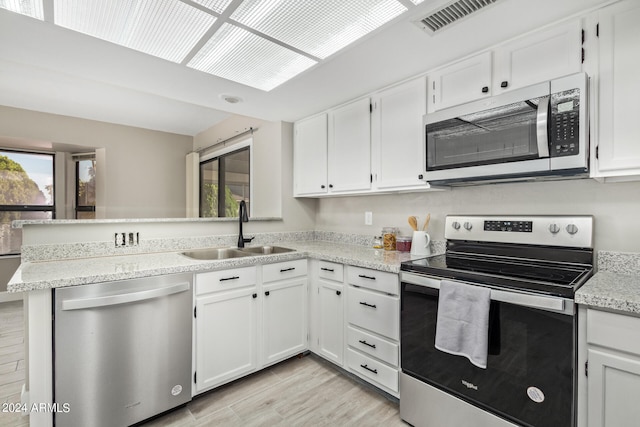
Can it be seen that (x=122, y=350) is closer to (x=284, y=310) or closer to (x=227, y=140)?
(x=284, y=310)

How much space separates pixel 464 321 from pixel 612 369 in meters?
0.53

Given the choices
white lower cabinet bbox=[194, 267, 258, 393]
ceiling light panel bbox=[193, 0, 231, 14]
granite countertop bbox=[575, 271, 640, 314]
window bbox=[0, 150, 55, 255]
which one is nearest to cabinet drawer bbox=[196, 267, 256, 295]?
white lower cabinet bbox=[194, 267, 258, 393]

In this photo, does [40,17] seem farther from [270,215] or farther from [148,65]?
[270,215]

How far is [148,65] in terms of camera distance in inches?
79.5

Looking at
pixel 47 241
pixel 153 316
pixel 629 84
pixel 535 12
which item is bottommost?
pixel 153 316

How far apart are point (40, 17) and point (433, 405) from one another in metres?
2.80

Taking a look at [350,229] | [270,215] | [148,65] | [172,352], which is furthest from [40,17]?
[350,229]

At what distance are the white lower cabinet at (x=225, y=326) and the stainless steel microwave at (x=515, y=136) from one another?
4.83ft

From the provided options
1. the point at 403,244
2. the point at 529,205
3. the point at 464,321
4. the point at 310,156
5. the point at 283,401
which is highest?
the point at 310,156

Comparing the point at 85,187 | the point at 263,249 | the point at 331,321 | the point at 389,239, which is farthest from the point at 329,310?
the point at 85,187

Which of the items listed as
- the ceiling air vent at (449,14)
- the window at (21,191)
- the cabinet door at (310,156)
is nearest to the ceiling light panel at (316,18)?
the ceiling air vent at (449,14)

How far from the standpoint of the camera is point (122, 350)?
1661 millimetres

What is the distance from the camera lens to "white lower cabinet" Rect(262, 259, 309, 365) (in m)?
2.31

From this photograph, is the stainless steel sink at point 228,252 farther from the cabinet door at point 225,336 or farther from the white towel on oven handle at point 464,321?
the white towel on oven handle at point 464,321
